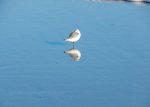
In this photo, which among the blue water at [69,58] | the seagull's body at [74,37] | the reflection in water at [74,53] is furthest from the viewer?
the seagull's body at [74,37]

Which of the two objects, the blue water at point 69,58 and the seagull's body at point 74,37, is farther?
the seagull's body at point 74,37

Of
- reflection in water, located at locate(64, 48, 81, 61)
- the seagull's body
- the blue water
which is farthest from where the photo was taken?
the seagull's body

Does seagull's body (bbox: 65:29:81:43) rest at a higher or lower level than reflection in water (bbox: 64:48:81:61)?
higher

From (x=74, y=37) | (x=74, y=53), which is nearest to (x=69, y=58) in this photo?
(x=74, y=53)

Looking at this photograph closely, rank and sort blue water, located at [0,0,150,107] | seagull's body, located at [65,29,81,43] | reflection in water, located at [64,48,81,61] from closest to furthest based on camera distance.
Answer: blue water, located at [0,0,150,107], reflection in water, located at [64,48,81,61], seagull's body, located at [65,29,81,43]

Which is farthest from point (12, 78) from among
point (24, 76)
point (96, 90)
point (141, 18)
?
point (141, 18)

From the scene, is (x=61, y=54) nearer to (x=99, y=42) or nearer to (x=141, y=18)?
(x=99, y=42)
